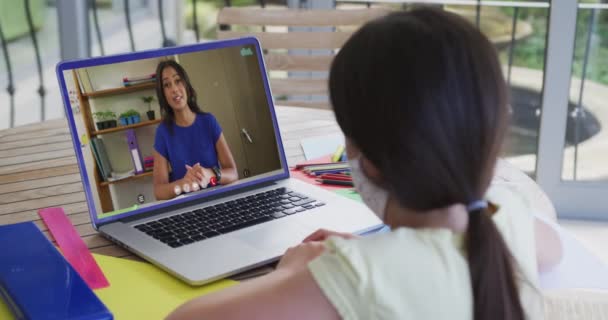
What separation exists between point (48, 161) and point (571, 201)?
207 centimetres

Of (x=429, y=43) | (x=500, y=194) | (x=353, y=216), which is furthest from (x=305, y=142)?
(x=429, y=43)

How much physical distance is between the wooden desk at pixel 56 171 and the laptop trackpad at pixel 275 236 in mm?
190

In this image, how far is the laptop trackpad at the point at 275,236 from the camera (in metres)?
1.07

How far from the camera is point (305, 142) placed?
158 centimetres

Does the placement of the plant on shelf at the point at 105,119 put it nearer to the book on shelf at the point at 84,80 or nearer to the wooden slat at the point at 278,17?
the book on shelf at the point at 84,80

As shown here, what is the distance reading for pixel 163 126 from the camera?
1.23m

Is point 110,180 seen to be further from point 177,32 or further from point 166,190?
point 177,32

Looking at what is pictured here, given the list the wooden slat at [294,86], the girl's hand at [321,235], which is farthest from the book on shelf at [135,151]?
the wooden slat at [294,86]

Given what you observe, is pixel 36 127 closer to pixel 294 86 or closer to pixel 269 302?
pixel 294 86

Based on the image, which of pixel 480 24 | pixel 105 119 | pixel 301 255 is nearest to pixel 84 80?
pixel 105 119

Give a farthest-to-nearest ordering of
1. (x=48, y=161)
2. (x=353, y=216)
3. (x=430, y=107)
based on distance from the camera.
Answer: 1. (x=48, y=161)
2. (x=353, y=216)
3. (x=430, y=107)

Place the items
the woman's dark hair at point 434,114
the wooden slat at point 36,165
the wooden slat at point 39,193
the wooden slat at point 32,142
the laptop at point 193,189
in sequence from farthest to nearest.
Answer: the wooden slat at point 32,142 < the wooden slat at point 36,165 < the wooden slat at point 39,193 < the laptop at point 193,189 < the woman's dark hair at point 434,114

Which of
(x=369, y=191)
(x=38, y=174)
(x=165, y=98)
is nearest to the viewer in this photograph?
(x=369, y=191)

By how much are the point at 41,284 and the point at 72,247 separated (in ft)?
0.62
